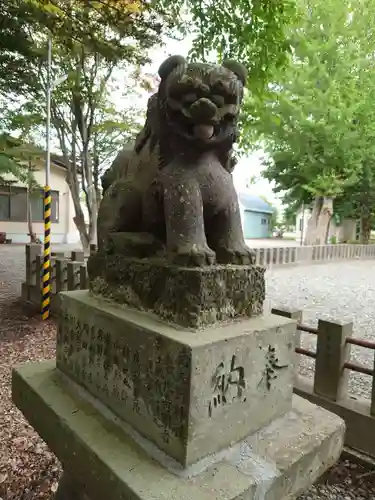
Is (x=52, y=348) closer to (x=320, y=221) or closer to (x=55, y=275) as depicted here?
(x=55, y=275)

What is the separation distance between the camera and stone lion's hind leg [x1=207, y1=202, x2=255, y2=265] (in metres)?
1.33

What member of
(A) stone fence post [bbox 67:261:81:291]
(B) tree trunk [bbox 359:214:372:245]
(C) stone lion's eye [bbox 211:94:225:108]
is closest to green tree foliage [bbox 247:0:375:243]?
(B) tree trunk [bbox 359:214:372:245]

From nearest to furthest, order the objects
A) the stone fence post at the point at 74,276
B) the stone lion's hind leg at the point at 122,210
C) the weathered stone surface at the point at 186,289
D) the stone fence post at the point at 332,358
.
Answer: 1. the weathered stone surface at the point at 186,289
2. the stone lion's hind leg at the point at 122,210
3. the stone fence post at the point at 332,358
4. the stone fence post at the point at 74,276

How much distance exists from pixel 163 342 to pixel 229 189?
24.8 inches

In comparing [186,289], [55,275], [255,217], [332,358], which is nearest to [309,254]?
[55,275]

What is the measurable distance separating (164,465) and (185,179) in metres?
0.93

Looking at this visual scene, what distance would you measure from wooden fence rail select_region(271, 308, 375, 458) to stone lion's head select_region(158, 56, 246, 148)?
5.33ft

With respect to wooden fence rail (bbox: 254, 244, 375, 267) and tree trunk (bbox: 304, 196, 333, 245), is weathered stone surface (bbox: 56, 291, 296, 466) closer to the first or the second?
wooden fence rail (bbox: 254, 244, 375, 267)

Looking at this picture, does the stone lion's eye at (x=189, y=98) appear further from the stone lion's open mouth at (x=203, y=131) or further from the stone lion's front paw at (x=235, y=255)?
the stone lion's front paw at (x=235, y=255)

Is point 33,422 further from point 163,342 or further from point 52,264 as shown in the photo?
point 52,264

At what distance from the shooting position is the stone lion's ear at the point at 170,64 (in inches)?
47.6

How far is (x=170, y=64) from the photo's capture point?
1217 mm

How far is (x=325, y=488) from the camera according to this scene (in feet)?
6.64

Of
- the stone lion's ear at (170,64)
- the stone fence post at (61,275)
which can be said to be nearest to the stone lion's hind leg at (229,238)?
the stone lion's ear at (170,64)
